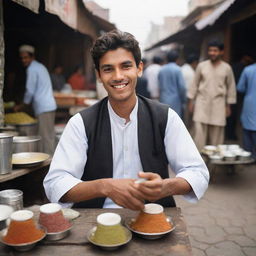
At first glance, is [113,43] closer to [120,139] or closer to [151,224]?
[120,139]

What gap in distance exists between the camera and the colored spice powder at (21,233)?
1446 mm

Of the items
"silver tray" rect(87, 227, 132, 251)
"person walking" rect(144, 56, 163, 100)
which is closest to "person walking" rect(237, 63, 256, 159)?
"person walking" rect(144, 56, 163, 100)

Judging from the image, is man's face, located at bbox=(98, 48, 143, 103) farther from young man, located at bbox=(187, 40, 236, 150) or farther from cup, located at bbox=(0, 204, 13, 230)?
young man, located at bbox=(187, 40, 236, 150)

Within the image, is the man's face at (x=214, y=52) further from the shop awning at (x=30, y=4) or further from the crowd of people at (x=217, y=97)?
the shop awning at (x=30, y=4)

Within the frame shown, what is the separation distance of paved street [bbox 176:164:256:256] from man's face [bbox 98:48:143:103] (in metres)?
2.04

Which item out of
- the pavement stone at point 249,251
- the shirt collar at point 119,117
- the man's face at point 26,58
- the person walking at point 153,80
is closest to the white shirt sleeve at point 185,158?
the shirt collar at point 119,117

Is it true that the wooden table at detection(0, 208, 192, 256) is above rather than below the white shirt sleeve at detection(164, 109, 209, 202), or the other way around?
below

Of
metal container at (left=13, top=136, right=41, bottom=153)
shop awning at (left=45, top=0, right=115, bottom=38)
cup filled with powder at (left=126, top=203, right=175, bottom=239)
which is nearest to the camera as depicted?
cup filled with powder at (left=126, top=203, right=175, bottom=239)

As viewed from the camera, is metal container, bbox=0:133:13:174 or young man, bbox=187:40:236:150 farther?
young man, bbox=187:40:236:150

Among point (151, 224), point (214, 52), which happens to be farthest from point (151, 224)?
point (214, 52)

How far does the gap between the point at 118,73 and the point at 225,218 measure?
9.49ft

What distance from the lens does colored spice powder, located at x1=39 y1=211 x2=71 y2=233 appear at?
1563 mm

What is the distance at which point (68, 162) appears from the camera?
2020 millimetres

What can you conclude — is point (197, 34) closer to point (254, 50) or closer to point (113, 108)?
point (254, 50)
